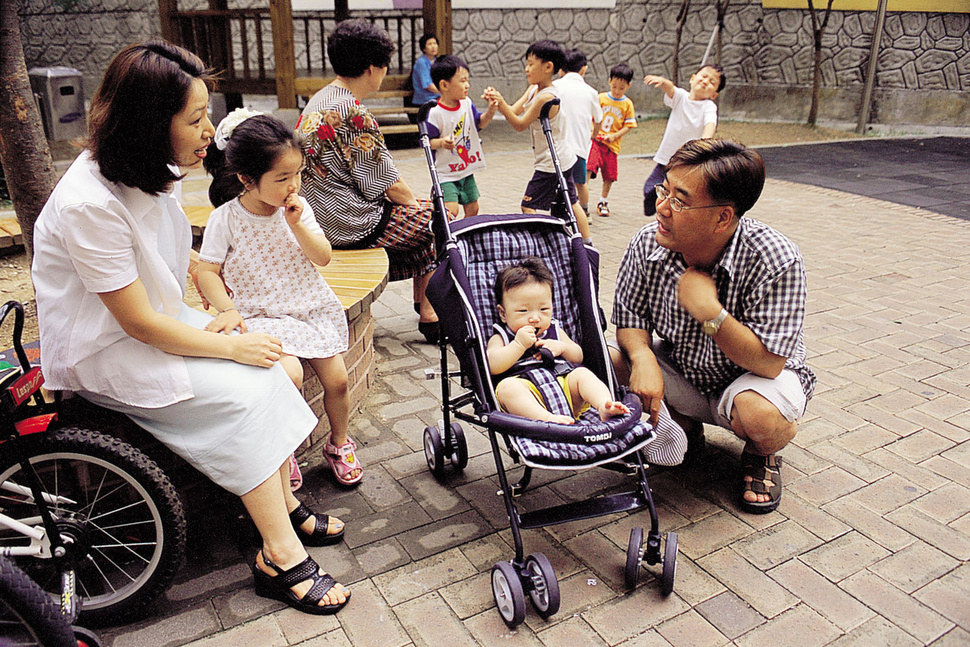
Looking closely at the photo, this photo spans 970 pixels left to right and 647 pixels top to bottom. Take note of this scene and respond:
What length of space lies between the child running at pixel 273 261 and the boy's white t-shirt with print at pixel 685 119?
413 cm

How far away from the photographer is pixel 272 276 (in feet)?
8.92

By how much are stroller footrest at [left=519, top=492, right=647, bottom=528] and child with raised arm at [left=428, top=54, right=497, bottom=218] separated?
2.82 metres

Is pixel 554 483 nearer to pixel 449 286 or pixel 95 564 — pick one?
pixel 449 286

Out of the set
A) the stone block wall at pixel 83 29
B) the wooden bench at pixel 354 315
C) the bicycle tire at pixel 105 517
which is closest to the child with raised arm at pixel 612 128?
the wooden bench at pixel 354 315

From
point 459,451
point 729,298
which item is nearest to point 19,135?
point 459,451

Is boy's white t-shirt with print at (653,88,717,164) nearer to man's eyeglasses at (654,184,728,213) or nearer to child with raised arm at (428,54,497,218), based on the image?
child with raised arm at (428,54,497,218)

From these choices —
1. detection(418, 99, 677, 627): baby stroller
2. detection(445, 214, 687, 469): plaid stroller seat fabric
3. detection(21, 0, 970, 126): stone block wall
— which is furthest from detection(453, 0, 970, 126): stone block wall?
detection(445, 214, 687, 469): plaid stroller seat fabric

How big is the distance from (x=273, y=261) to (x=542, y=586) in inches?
57.9

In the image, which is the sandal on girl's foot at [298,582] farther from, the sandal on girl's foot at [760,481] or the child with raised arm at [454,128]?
the child with raised arm at [454,128]

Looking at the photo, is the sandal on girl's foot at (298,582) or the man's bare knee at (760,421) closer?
the sandal on girl's foot at (298,582)

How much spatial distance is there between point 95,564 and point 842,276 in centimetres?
510

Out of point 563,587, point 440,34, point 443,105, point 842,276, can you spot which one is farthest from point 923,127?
point 563,587

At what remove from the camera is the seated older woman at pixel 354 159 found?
366 cm

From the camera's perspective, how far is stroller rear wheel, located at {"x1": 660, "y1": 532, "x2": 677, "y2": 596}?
2332 millimetres
